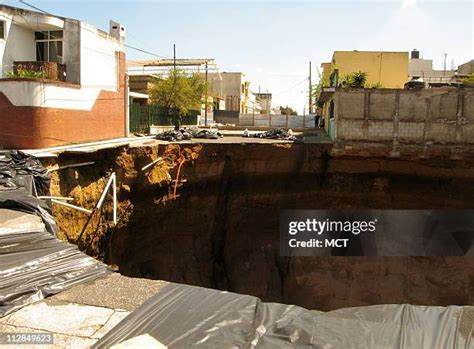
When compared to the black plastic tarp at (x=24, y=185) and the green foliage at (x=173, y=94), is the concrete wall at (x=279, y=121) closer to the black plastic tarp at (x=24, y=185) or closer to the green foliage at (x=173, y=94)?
the green foliage at (x=173, y=94)

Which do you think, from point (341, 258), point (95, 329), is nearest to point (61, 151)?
point (95, 329)

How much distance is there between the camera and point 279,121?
33625mm

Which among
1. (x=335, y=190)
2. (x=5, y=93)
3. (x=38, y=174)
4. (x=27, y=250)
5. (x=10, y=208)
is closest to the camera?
(x=27, y=250)

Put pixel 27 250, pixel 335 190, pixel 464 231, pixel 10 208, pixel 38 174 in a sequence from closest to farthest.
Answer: pixel 27 250 < pixel 10 208 < pixel 38 174 < pixel 464 231 < pixel 335 190

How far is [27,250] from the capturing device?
179 inches

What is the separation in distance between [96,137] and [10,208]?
378 inches

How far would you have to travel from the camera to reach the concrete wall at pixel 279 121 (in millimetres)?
32878

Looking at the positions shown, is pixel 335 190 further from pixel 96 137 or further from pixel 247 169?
pixel 96 137

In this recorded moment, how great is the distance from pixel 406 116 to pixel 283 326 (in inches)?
463

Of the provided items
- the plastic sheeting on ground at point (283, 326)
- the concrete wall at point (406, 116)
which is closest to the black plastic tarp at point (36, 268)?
the plastic sheeting on ground at point (283, 326)

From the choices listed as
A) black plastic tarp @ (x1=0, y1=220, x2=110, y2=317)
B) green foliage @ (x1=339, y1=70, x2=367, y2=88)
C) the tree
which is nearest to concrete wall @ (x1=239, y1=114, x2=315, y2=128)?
the tree

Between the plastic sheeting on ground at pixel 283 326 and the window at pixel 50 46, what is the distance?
549 inches

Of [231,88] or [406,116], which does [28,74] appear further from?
[231,88]

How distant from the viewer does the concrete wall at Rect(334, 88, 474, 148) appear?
43.2ft
